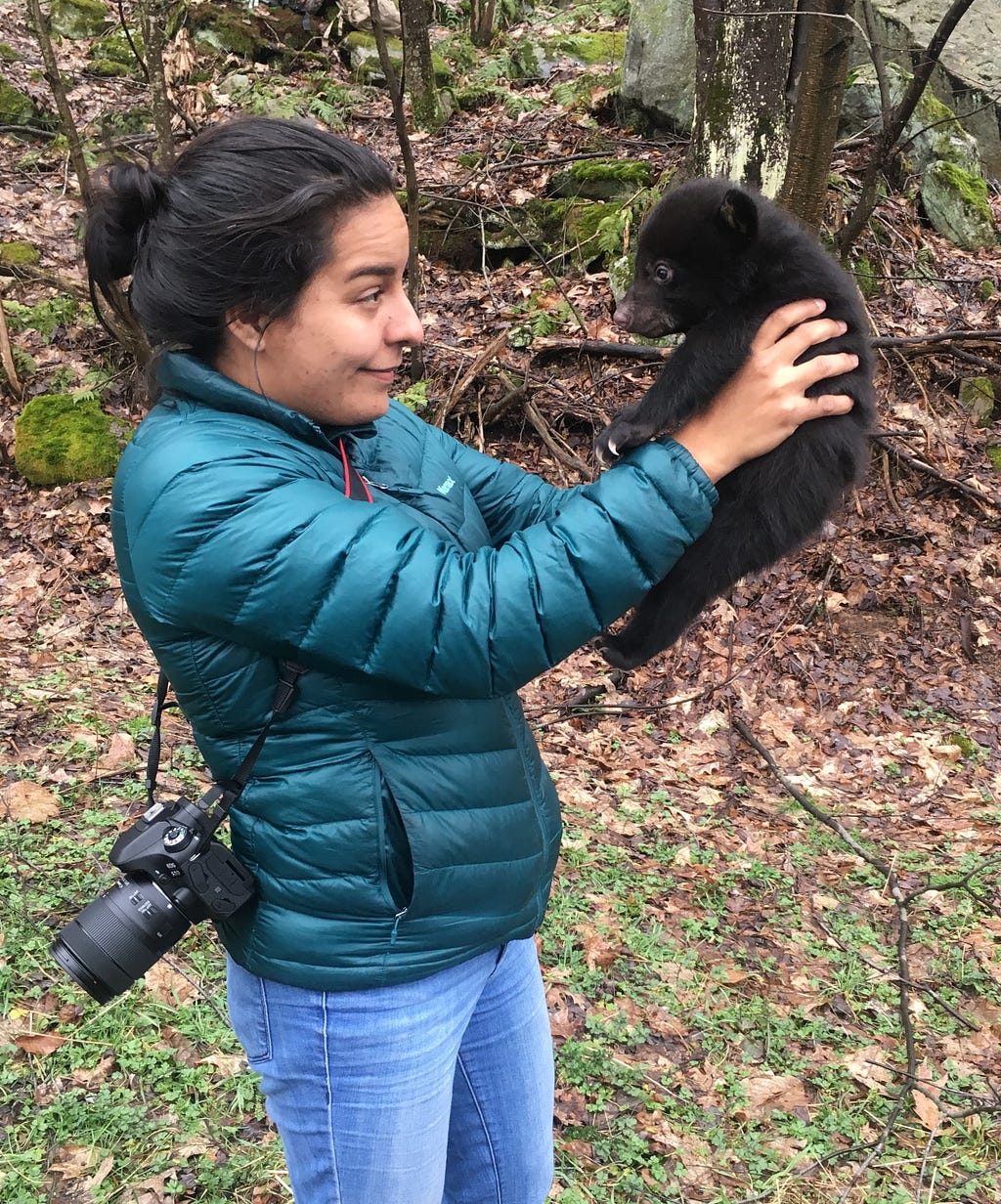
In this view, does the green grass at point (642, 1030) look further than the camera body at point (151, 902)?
Yes

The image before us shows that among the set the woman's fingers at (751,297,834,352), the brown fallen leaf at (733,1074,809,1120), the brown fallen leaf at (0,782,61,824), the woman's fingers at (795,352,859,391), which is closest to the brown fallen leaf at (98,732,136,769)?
the brown fallen leaf at (0,782,61,824)

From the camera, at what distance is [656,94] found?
8.91m

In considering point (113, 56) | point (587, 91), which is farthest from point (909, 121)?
point (113, 56)

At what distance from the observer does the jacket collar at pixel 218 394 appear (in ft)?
5.36

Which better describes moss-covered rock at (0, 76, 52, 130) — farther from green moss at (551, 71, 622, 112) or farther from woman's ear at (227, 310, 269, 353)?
woman's ear at (227, 310, 269, 353)

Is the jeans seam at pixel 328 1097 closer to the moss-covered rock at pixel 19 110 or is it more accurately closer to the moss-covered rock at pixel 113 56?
the moss-covered rock at pixel 19 110

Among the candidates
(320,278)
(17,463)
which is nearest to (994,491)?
(320,278)

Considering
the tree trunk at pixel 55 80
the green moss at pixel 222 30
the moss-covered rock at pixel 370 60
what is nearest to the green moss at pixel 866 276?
the moss-covered rock at pixel 370 60

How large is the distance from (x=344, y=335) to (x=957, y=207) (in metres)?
8.95

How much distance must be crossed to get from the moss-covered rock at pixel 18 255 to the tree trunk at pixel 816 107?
22.6 feet

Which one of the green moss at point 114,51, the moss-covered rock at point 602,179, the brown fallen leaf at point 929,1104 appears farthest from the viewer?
the green moss at point 114,51

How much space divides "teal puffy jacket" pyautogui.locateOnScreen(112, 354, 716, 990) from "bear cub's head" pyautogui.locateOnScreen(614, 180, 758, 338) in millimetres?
1175

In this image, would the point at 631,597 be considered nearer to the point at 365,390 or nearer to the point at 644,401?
the point at 365,390

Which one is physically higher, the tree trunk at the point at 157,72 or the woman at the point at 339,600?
the tree trunk at the point at 157,72
